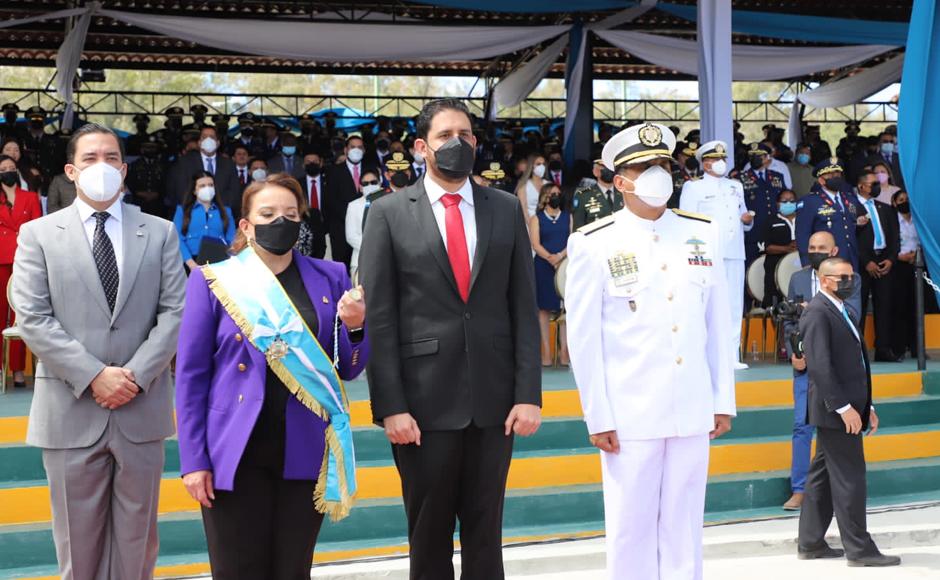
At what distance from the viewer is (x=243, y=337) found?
3.38 m

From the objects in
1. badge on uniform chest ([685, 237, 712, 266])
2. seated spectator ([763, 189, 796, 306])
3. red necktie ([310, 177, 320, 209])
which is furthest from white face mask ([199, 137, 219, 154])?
badge on uniform chest ([685, 237, 712, 266])

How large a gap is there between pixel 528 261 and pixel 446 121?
0.52 meters

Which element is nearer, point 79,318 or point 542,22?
point 79,318

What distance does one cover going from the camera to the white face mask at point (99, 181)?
3988 millimetres

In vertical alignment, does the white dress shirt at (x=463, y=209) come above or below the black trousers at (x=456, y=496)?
above

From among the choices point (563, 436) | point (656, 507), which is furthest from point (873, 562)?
point (656, 507)

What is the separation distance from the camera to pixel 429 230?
378 cm

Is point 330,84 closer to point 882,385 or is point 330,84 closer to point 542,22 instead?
point 542,22

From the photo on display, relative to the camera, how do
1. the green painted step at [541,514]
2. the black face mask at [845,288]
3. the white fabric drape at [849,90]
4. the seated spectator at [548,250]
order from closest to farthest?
the green painted step at [541,514], the black face mask at [845,288], the seated spectator at [548,250], the white fabric drape at [849,90]

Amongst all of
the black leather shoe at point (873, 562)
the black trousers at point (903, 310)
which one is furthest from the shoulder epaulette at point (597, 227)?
the black trousers at point (903, 310)

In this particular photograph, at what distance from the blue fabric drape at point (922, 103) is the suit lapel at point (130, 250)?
17.2 ft

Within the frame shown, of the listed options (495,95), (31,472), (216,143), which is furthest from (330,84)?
(31,472)

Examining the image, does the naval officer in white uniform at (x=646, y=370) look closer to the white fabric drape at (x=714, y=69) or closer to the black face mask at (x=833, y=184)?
the white fabric drape at (x=714, y=69)

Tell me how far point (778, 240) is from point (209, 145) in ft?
16.9
